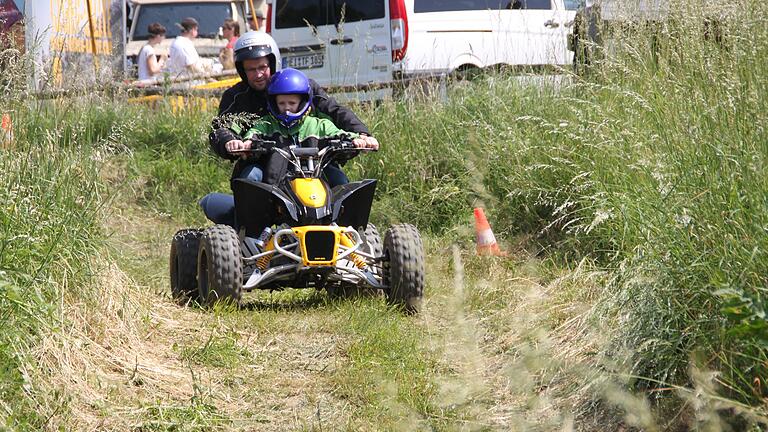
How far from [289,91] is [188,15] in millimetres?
13287

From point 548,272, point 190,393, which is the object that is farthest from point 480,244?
point 190,393

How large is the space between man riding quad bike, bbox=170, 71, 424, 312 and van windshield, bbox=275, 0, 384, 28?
6.65m

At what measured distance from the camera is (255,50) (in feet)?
25.3

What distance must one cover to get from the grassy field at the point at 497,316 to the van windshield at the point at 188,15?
42.4ft

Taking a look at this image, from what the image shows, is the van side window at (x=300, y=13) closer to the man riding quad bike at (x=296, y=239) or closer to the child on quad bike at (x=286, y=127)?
the child on quad bike at (x=286, y=127)

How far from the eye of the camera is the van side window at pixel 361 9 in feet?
47.1

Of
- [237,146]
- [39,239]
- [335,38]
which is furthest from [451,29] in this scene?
[39,239]

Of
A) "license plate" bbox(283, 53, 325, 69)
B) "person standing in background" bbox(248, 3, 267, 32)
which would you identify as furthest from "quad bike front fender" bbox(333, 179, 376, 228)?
"person standing in background" bbox(248, 3, 267, 32)

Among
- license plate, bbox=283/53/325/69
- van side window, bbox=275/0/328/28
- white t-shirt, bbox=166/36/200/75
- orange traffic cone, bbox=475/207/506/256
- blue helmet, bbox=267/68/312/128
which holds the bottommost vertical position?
orange traffic cone, bbox=475/207/506/256

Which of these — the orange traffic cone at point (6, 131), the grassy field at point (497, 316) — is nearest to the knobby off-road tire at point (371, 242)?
the grassy field at point (497, 316)

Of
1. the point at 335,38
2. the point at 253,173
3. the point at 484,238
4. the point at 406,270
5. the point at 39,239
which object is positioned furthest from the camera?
the point at 335,38

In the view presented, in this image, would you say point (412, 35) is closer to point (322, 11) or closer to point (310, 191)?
point (322, 11)

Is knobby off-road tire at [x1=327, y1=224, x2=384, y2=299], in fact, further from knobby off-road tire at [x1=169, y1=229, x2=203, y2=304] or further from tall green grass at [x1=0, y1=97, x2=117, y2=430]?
tall green grass at [x1=0, y1=97, x2=117, y2=430]

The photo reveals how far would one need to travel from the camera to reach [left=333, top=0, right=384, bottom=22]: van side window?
14367 mm
